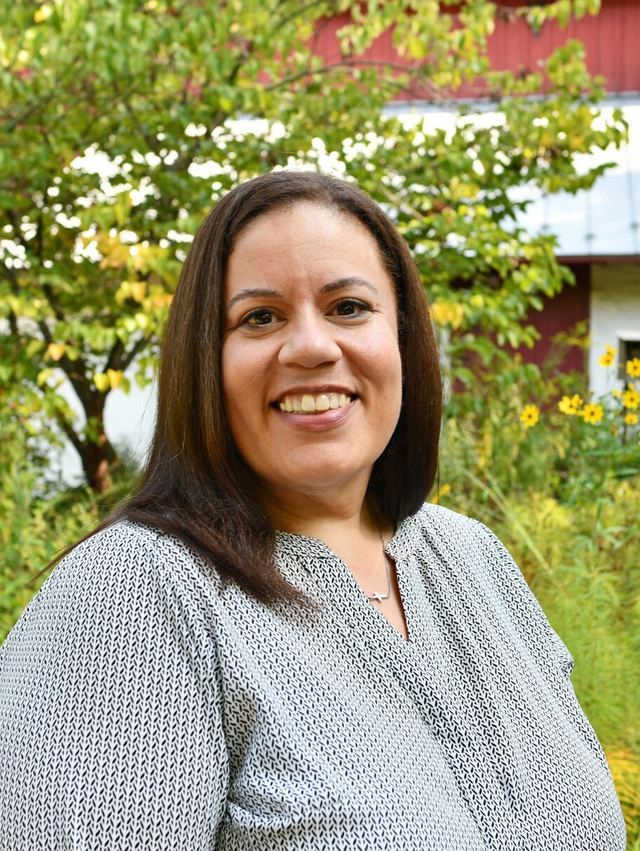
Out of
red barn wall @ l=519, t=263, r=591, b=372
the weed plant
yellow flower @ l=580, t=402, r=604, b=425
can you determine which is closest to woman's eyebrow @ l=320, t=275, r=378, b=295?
the weed plant

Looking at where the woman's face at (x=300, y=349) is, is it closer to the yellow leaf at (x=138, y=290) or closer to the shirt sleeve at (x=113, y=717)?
the shirt sleeve at (x=113, y=717)

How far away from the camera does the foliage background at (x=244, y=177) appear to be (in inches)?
148

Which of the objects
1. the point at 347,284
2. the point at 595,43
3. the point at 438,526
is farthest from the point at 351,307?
the point at 595,43

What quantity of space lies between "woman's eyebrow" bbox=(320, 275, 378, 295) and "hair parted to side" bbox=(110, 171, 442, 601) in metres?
0.12

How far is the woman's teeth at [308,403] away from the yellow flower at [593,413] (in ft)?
9.71

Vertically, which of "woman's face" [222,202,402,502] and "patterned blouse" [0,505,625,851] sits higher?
"woman's face" [222,202,402,502]

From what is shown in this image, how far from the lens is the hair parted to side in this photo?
1.32 metres

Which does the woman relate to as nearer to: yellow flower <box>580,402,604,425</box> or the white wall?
yellow flower <box>580,402,604,425</box>

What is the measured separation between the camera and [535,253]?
4586mm

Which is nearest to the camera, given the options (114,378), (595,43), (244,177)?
(114,378)

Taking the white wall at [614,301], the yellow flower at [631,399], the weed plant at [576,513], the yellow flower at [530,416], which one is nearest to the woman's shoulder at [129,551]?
the weed plant at [576,513]

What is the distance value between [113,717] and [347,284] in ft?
2.41

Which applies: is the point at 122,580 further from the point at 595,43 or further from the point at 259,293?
the point at 595,43

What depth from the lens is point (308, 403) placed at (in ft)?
4.68
